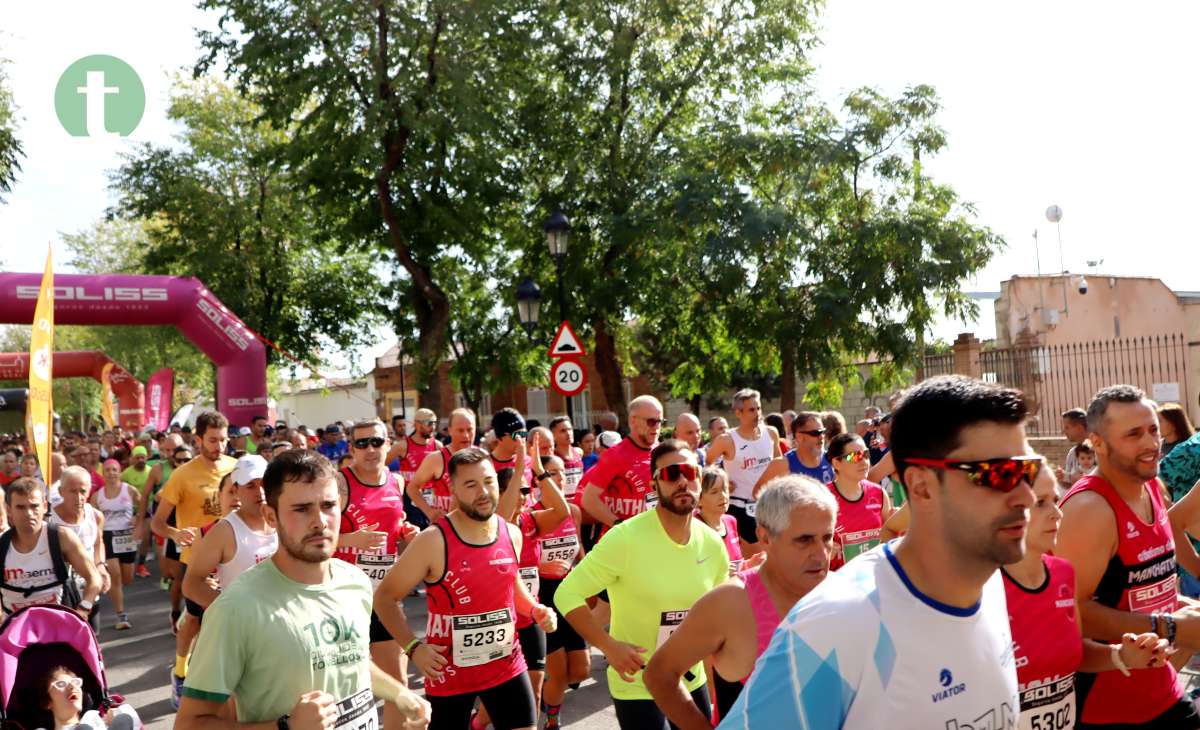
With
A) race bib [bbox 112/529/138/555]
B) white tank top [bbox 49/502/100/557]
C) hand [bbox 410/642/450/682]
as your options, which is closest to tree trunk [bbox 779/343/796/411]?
race bib [bbox 112/529/138/555]

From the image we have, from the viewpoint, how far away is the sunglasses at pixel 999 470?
2.07 meters

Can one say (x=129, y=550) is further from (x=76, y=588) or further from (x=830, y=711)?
(x=830, y=711)

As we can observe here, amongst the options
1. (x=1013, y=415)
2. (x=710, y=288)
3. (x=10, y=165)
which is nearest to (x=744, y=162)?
(x=710, y=288)

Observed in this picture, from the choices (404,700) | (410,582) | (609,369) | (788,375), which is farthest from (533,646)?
(609,369)

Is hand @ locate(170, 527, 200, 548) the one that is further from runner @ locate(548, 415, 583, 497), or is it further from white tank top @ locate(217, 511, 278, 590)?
runner @ locate(548, 415, 583, 497)

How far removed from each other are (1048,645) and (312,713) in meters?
2.39

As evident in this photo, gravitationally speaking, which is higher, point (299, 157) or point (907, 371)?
point (299, 157)

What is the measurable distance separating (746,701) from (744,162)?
21.7 metres

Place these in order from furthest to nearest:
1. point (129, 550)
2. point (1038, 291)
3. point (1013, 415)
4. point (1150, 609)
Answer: point (1038, 291), point (129, 550), point (1150, 609), point (1013, 415)

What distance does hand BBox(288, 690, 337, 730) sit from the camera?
3359 millimetres

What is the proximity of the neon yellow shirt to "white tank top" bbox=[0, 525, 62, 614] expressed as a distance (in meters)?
4.73

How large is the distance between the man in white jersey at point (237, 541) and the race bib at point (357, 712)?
305cm

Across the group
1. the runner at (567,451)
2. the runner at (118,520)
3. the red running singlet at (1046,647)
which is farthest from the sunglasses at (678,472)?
the runner at (118,520)

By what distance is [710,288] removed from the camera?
23.4m
